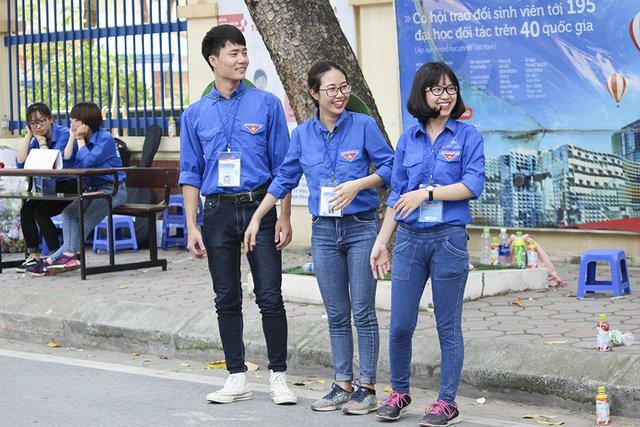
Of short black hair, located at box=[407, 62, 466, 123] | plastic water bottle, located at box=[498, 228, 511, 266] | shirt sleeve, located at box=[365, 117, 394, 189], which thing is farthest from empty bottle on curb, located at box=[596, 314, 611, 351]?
plastic water bottle, located at box=[498, 228, 511, 266]

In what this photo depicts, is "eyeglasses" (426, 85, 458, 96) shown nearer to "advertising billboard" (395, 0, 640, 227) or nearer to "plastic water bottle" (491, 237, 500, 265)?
"plastic water bottle" (491, 237, 500, 265)

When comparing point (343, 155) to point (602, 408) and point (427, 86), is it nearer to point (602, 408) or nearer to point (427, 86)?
point (427, 86)

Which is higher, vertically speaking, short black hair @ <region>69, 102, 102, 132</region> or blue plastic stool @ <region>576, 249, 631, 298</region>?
short black hair @ <region>69, 102, 102, 132</region>

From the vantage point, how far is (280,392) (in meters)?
6.25

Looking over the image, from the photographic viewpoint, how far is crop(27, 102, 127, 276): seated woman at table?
10922mm

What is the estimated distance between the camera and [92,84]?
48.2 feet

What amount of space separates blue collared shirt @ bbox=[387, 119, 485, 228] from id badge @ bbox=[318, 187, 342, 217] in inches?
12.6

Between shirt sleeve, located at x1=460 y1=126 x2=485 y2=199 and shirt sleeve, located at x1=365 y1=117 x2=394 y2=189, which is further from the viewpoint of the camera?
shirt sleeve, located at x1=365 y1=117 x2=394 y2=189

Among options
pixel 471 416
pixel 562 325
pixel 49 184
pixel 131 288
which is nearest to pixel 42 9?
pixel 49 184

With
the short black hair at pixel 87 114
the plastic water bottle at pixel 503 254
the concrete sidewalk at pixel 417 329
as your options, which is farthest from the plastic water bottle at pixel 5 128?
the plastic water bottle at pixel 503 254

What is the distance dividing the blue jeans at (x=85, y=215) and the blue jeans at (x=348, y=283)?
530 cm

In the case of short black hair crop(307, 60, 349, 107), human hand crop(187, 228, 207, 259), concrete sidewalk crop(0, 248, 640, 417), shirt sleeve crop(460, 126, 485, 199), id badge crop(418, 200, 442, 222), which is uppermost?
short black hair crop(307, 60, 349, 107)

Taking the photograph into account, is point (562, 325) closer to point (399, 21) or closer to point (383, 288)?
point (383, 288)

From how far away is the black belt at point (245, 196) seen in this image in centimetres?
617
